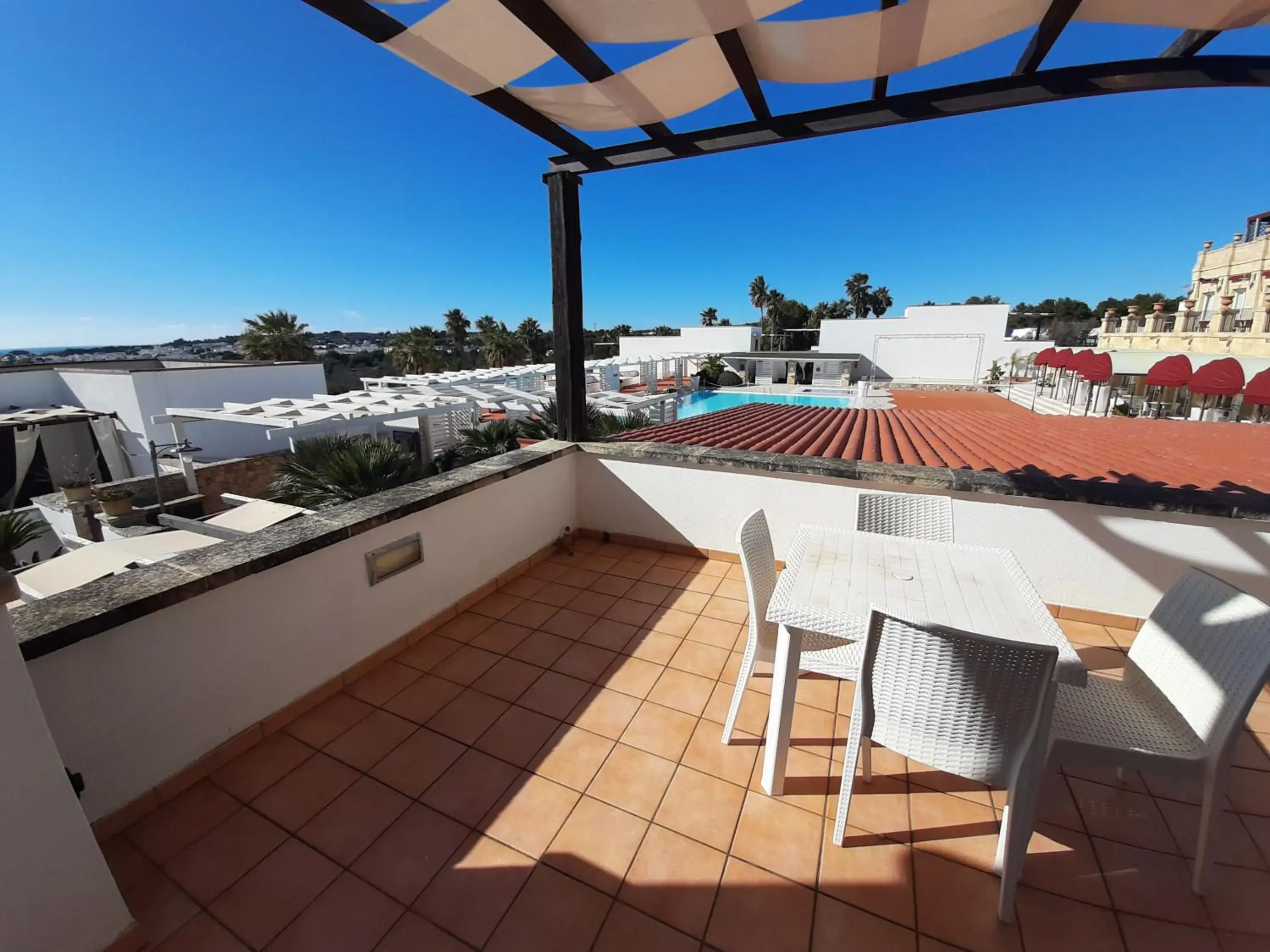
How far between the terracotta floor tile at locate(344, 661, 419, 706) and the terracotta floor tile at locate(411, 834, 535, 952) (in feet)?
3.05

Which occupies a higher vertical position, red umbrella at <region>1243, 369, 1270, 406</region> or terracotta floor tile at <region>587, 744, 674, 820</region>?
red umbrella at <region>1243, 369, 1270, 406</region>

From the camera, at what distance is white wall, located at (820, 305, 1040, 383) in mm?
26891

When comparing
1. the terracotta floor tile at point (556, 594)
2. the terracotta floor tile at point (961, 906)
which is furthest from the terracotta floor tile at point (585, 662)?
the terracotta floor tile at point (961, 906)

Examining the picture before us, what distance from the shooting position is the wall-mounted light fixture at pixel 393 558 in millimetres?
2354

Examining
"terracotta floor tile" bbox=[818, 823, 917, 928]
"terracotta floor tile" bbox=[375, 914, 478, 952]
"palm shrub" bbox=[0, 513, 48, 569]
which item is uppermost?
→ "terracotta floor tile" bbox=[375, 914, 478, 952]

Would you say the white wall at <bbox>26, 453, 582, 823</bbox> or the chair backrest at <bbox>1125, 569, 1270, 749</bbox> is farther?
the white wall at <bbox>26, 453, 582, 823</bbox>

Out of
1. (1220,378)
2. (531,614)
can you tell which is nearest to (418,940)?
(531,614)

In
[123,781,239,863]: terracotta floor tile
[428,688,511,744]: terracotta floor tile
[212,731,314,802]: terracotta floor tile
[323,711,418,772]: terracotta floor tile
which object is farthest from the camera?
[428,688,511,744]: terracotta floor tile

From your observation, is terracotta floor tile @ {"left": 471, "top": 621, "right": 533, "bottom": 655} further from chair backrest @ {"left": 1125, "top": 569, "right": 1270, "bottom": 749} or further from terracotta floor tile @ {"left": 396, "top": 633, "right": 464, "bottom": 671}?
chair backrest @ {"left": 1125, "top": 569, "right": 1270, "bottom": 749}

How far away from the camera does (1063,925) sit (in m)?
1.29

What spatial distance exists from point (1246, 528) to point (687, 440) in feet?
→ 10.5

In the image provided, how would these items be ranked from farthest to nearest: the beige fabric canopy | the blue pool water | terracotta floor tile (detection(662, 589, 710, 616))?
the blue pool water < terracotta floor tile (detection(662, 589, 710, 616)) < the beige fabric canopy

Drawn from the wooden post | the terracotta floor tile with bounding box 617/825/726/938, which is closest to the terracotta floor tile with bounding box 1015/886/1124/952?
the terracotta floor tile with bounding box 617/825/726/938

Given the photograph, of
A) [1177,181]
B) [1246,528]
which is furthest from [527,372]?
[1177,181]
